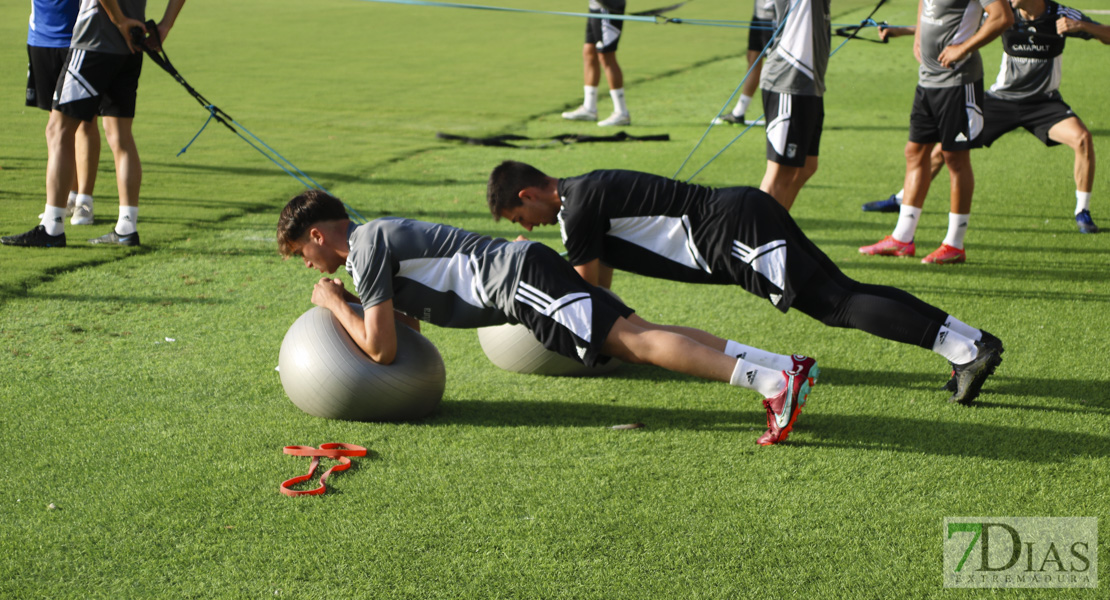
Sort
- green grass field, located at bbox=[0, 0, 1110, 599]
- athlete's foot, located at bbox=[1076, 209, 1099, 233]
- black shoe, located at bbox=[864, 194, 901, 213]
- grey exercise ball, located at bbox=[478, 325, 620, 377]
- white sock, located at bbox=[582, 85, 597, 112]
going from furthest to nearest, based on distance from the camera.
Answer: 1. white sock, located at bbox=[582, 85, 597, 112]
2. black shoe, located at bbox=[864, 194, 901, 213]
3. athlete's foot, located at bbox=[1076, 209, 1099, 233]
4. grey exercise ball, located at bbox=[478, 325, 620, 377]
5. green grass field, located at bbox=[0, 0, 1110, 599]

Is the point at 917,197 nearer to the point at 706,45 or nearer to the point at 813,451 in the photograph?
the point at 813,451

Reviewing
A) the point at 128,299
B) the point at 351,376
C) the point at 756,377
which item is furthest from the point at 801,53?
the point at 128,299

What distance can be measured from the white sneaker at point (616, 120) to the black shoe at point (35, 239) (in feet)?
23.0

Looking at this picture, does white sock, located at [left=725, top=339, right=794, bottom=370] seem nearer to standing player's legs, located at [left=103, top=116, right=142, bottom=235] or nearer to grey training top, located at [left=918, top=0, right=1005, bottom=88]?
grey training top, located at [left=918, top=0, right=1005, bottom=88]

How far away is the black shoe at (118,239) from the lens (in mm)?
6824

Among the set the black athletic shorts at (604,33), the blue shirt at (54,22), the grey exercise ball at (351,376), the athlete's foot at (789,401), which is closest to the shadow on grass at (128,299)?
the grey exercise ball at (351,376)

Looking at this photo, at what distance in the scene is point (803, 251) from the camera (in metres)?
4.22

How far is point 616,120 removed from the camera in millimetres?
12266

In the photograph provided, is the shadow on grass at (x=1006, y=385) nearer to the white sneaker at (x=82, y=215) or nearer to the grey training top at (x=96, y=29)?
the grey training top at (x=96, y=29)

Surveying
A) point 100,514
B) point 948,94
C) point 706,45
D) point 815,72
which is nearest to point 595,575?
point 100,514

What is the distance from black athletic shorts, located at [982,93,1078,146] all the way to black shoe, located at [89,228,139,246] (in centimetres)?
622

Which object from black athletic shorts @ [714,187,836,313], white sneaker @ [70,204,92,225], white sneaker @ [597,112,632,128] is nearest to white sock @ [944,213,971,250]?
black athletic shorts @ [714,187,836,313]

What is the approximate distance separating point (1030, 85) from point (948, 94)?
1480mm

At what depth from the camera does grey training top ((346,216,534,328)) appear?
3.96m
